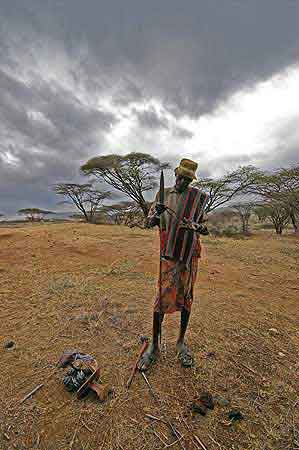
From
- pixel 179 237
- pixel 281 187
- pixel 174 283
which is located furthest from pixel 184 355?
pixel 281 187

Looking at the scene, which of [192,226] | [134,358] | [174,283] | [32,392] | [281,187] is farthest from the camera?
[281,187]

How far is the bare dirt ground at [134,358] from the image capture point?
1.54m

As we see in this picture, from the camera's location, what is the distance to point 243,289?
Answer: 4.32m

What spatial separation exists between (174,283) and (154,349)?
0.69 metres

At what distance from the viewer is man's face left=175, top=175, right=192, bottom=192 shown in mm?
2006

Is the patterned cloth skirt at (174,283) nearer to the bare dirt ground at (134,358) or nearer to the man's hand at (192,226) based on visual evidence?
the man's hand at (192,226)

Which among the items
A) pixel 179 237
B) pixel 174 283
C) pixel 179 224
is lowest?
pixel 174 283

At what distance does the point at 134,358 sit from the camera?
2.22 m

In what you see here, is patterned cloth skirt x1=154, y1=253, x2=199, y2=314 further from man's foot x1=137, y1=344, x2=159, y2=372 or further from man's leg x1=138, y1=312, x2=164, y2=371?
man's foot x1=137, y1=344, x2=159, y2=372

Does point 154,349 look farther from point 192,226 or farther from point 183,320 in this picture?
point 192,226

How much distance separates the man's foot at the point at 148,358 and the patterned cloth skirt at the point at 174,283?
0.42 meters

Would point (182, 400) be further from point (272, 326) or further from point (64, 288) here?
point (64, 288)

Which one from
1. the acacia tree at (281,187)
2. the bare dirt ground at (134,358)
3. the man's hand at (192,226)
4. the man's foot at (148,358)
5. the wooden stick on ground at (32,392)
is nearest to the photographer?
the bare dirt ground at (134,358)

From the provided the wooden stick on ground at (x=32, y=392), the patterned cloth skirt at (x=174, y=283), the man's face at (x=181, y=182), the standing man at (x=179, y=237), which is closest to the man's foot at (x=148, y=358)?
the standing man at (x=179, y=237)
